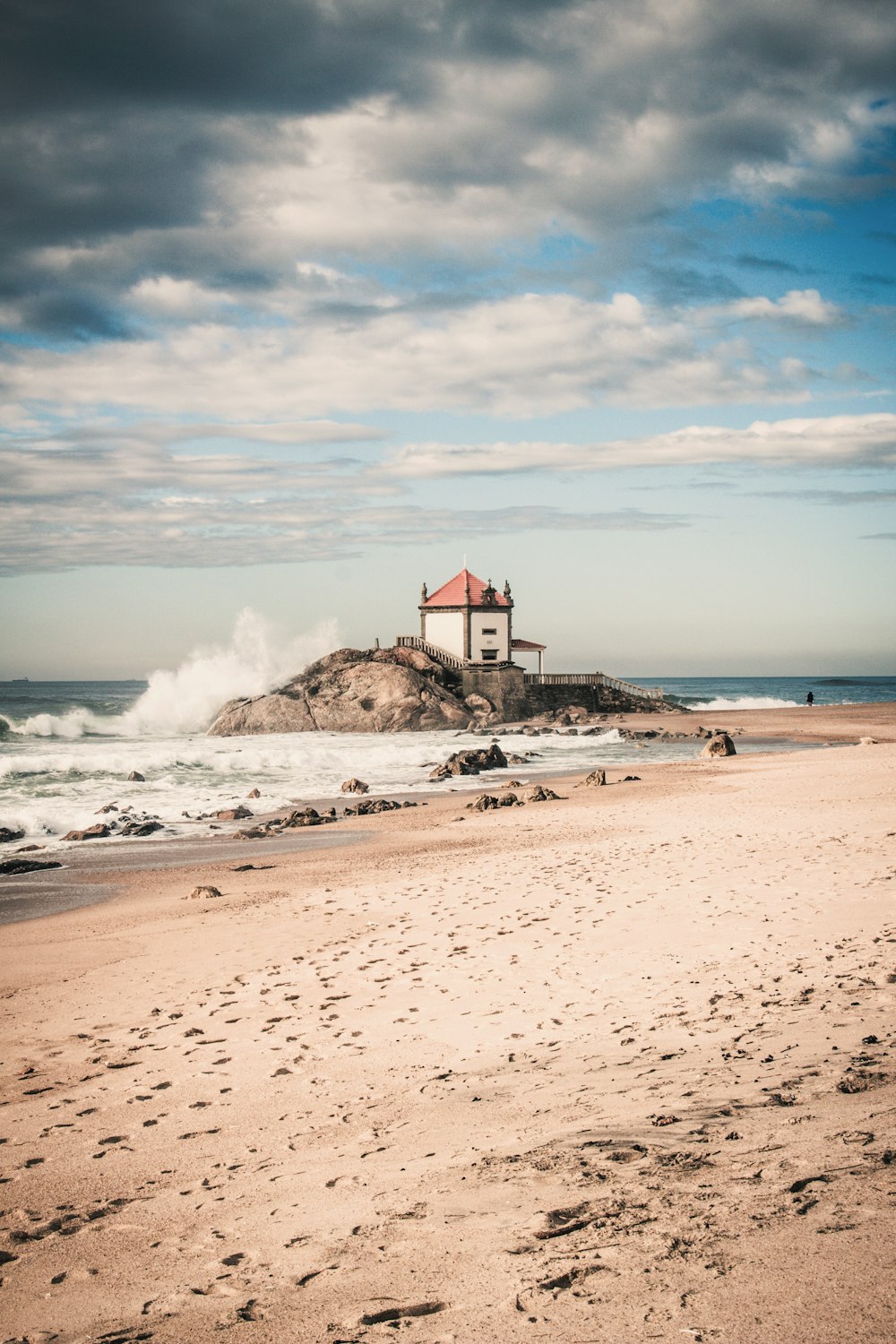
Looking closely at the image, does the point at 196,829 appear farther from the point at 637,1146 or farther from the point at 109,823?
the point at 637,1146

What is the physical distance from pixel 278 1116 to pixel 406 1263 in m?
2.16

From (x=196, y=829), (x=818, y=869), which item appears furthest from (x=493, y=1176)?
(x=196, y=829)

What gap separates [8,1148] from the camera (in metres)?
5.21

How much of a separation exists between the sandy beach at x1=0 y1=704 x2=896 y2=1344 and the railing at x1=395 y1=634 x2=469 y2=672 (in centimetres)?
4784

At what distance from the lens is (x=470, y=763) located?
31.3m

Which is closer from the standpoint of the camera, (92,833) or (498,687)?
→ (92,833)

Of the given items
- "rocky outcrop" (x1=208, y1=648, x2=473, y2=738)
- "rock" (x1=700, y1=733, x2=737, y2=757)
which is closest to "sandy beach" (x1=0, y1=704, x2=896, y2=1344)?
"rock" (x1=700, y1=733, x2=737, y2=757)

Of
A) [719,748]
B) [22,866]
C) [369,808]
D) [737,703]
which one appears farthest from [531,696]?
[22,866]

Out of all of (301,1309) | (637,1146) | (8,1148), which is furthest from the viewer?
(8,1148)

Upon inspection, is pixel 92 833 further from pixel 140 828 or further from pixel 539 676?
pixel 539 676

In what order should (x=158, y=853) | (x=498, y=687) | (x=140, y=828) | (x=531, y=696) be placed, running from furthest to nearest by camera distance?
(x=531, y=696) < (x=498, y=687) < (x=140, y=828) < (x=158, y=853)

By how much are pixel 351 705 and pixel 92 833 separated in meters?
35.3

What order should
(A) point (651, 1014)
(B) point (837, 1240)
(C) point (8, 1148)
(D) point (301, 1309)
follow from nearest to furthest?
(B) point (837, 1240) < (D) point (301, 1309) < (C) point (8, 1148) < (A) point (651, 1014)

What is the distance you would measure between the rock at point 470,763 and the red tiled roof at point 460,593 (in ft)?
98.2
